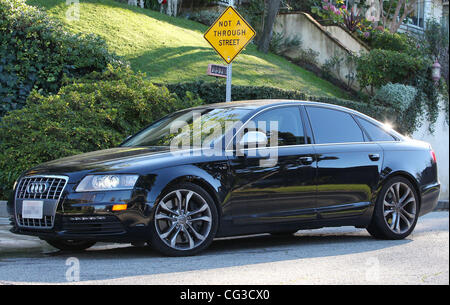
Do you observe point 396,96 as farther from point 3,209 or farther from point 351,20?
point 3,209

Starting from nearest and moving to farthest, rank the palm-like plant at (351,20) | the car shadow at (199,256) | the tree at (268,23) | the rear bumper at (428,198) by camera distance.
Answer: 1. the car shadow at (199,256)
2. the rear bumper at (428,198)
3. the tree at (268,23)
4. the palm-like plant at (351,20)

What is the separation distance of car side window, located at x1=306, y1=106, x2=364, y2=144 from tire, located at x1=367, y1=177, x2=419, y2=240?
Answer: 683 mm

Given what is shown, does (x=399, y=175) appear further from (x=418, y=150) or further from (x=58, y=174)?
(x=58, y=174)

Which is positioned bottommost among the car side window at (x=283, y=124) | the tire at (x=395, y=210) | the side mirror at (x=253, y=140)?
the tire at (x=395, y=210)

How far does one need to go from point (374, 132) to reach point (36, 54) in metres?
7.39

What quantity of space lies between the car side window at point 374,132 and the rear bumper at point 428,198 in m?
0.76

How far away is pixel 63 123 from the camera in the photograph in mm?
10297

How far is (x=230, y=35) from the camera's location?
11.3m

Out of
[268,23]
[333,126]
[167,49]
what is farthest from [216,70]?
[268,23]

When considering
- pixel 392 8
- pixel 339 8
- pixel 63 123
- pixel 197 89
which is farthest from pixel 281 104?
pixel 392 8

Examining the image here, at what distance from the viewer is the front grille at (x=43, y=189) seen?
609 cm

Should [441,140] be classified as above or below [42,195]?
below

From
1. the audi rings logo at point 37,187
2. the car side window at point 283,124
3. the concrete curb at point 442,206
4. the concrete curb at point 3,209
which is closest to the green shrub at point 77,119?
the concrete curb at point 3,209

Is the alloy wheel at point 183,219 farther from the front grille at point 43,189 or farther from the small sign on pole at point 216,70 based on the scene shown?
the small sign on pole at point 216,70
